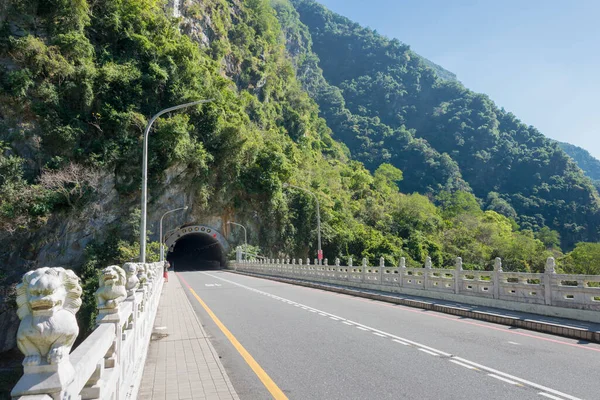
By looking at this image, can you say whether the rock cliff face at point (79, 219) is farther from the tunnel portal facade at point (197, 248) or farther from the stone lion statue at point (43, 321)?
the stone lion statue at point (43, 321)

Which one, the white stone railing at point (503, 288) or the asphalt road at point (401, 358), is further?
the white stone railing at point (503, 288)

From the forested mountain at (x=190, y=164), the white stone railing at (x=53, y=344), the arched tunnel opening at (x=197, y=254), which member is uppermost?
the forested mountain at (x=190, y=164)

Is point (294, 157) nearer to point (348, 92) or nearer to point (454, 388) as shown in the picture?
point (454, 388)

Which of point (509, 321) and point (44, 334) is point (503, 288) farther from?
point (44, 334)

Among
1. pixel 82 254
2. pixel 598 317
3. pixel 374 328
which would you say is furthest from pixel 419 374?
pixel 82 254

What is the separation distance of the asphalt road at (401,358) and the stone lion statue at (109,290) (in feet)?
7.86

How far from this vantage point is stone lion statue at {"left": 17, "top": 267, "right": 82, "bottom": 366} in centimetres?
229

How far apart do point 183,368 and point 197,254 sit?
77138 millimetres

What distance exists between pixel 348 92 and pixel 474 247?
331 ft

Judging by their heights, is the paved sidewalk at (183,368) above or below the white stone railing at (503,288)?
below

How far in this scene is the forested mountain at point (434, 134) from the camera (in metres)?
118

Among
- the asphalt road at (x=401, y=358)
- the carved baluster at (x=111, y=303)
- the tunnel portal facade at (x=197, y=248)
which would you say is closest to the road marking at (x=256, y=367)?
the asphalt road at (x=401, y=358)

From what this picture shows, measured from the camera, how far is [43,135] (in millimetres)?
39156

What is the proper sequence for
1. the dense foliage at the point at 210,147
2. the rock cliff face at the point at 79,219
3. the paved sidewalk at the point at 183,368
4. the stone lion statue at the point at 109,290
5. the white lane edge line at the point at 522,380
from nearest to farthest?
the stone lion statue at the point at 109,290
the white lane edge line at the point at 522,380
the paved sidewalk at the point at 183,368
the rock cliff face at the point at 79,219
the dense foliage at the point at 210,147
